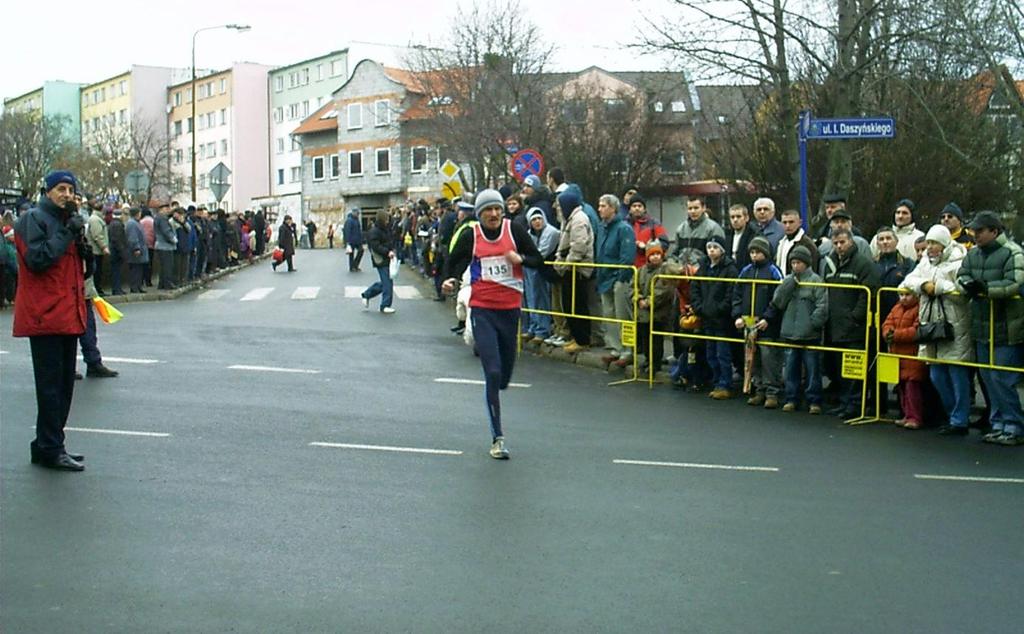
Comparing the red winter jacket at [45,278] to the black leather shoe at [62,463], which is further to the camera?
the black leather shoe at [62,463]

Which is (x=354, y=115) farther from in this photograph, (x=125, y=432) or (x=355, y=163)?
(x=125, y=432)

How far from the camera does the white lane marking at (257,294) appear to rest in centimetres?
2777

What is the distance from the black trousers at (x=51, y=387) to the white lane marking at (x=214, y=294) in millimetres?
19287

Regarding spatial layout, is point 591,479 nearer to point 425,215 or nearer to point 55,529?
point 55,529

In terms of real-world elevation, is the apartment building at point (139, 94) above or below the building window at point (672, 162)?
above

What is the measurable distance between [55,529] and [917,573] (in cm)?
469

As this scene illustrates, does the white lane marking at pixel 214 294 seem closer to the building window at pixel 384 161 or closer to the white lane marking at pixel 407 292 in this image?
the white lane marking at pixel 407 292

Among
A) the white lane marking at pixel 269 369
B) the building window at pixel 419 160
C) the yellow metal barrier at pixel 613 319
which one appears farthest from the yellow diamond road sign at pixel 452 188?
the building window at pixel 419 160

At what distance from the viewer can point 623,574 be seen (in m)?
6.49

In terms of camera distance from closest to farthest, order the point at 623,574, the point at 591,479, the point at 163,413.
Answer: the point at 623,574
the point at 591,479
the point at 163,413

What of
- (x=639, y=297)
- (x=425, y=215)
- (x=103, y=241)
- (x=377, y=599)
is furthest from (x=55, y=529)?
(x=425, y=215)

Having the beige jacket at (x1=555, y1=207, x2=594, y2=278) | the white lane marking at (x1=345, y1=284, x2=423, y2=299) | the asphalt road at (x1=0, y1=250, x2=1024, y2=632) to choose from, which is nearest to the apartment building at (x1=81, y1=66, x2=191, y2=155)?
the white lane marking at (x1=345, y1=284, x2=423, y2=299)

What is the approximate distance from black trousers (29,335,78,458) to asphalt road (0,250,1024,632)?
30 centimetres

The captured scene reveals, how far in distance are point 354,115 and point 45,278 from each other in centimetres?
8843
